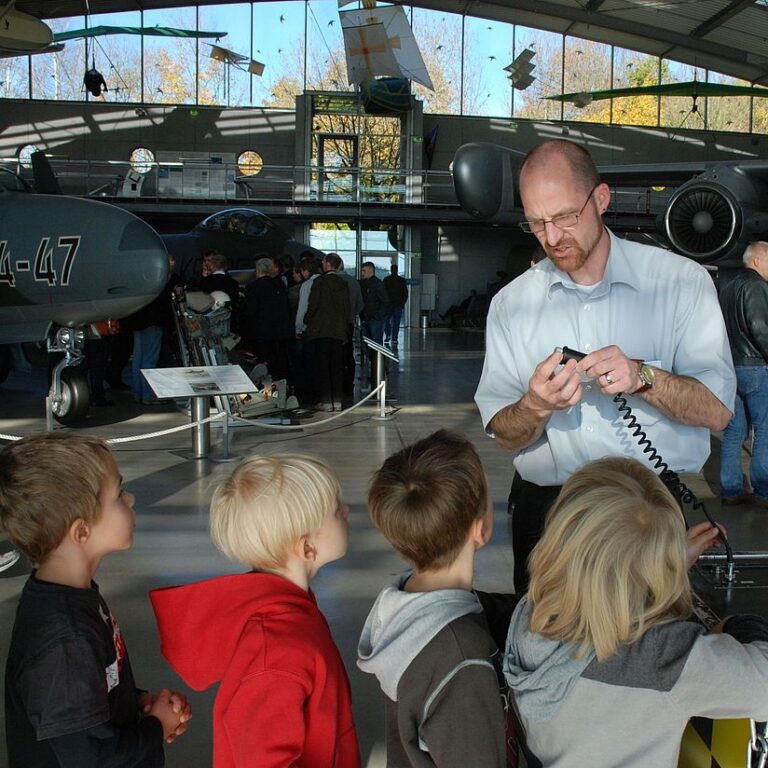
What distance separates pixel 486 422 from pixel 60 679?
1.37 m

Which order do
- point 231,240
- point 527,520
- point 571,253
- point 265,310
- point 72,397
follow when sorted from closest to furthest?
point 571,253 → point 527,520 → point 72,397 → point 265,310 → point 231,240

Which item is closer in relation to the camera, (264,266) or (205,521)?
(205,521)

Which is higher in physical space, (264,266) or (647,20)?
(647,20)

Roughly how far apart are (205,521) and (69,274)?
3.96 metres

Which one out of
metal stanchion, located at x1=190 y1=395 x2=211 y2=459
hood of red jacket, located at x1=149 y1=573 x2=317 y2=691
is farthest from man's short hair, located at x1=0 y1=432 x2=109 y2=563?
metal stanchion, located at x1=190 y1=395 x2=211 y2=459

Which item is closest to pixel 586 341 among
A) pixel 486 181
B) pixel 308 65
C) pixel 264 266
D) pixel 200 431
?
pixel 200 431

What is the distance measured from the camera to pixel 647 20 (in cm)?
3036

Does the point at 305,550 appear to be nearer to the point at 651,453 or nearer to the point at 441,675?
the point at 441,675

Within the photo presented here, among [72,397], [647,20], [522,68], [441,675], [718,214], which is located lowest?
[72,397]

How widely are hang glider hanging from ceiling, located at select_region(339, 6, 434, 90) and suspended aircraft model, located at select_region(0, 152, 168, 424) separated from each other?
14127 millimetres

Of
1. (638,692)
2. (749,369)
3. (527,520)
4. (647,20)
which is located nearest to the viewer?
(638,692)

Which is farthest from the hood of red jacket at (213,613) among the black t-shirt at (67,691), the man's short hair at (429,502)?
the man's short hair at (429,502)

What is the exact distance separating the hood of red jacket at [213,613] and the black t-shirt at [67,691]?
163 mm

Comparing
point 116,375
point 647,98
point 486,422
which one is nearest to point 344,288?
point 116,375
